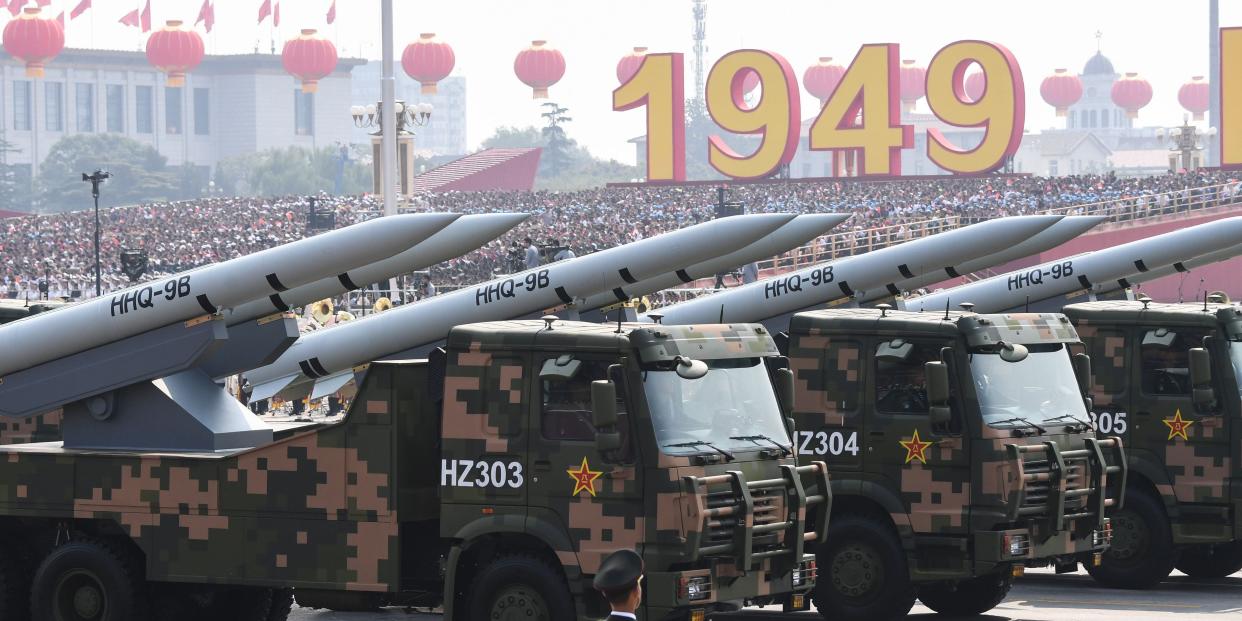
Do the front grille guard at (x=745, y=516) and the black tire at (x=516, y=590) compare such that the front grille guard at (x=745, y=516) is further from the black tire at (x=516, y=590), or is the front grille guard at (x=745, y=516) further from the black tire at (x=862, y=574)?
the black tire at (x=862, y=574)

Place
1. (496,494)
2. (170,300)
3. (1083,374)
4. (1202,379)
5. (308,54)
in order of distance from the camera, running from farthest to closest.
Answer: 1. (308,54)
2. (1202,379)
3. (170,300)
4. (1083,374)
5. (496,494)

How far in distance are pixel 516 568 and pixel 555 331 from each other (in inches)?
57.9

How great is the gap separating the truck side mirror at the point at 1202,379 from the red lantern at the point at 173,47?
327 feet

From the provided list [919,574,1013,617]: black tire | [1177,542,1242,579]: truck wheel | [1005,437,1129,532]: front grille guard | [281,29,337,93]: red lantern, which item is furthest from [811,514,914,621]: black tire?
[281,29,337,93]: red lantern

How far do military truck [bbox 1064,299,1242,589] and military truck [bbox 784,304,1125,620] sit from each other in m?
1.71

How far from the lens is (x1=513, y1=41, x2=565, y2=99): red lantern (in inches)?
3856

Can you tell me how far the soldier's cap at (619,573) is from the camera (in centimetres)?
691

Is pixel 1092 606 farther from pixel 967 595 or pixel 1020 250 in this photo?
pixel 1020 250

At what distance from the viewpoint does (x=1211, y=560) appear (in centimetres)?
1661

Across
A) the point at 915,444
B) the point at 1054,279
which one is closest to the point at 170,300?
the point at 915,444

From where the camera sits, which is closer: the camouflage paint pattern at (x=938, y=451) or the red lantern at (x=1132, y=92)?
the camouflage paint pattern at (x=938, y=451)

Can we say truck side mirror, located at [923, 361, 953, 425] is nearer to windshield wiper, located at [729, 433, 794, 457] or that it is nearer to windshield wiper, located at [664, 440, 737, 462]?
windshield wiper, located at [729, 433, 794, 457]

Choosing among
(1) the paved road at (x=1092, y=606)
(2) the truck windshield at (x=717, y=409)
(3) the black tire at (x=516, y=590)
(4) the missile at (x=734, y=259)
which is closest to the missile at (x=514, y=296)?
(4) the missile at (x=734, y=259)

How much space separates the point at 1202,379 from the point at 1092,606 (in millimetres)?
2051
